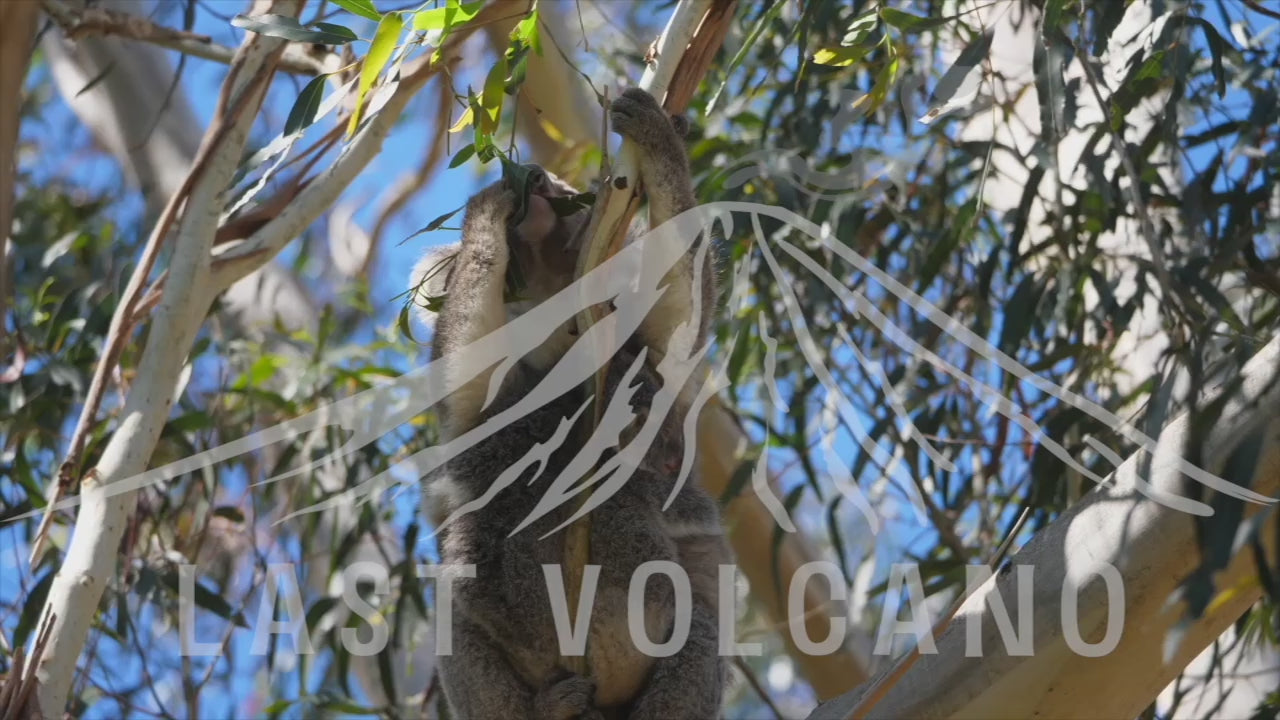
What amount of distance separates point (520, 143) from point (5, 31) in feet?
7.66

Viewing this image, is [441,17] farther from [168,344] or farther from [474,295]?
[168,344]

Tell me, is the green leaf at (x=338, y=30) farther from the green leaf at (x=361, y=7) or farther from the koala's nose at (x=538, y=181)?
the koala's nose at (x=538, y=181)

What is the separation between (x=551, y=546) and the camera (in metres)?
2.84

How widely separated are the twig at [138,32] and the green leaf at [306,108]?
122 cm

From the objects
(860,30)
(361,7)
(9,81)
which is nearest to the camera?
(361,7)

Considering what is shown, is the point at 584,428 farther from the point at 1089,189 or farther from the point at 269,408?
the point at 269,408

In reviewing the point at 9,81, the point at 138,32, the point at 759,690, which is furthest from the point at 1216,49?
the point at 9,81

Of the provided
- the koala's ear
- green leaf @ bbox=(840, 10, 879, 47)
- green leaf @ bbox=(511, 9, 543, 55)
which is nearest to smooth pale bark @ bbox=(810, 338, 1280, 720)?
green leaf @ bbox=(840, 10, 879, 47)

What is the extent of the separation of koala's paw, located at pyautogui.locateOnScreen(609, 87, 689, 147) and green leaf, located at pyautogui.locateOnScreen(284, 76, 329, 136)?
0.54 m

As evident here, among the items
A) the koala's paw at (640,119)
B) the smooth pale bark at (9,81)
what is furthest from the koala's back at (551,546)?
the smooth pale bark at (9,81)

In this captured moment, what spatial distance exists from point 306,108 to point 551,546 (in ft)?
3.45

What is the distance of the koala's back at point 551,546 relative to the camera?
2.78 metres

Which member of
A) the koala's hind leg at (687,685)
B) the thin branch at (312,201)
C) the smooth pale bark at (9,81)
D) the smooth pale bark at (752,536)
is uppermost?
the smooth pale bark at (9,81)

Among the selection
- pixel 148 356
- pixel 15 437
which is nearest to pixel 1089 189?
pixel 148 356
